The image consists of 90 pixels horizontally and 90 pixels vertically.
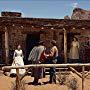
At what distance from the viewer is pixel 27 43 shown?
21.5 metres

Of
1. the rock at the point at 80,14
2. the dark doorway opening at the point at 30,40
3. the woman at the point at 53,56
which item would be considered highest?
the rock at the point at 80,14

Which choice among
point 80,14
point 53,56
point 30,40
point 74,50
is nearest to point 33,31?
point 30,40

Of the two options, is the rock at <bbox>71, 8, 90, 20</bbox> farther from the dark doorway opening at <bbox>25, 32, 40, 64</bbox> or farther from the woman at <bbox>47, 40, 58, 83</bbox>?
the woman at <bbox>47, 40, 58, 83</bbox>

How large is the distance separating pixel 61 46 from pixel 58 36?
0.68 meters

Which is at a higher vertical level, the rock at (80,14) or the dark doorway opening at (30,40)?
the rock at (80,14)

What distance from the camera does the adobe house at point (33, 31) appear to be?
19.5m

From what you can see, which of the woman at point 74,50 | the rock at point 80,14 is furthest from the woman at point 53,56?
the rock at point 80,14

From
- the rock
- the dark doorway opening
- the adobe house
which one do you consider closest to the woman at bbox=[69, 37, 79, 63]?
the adobe house

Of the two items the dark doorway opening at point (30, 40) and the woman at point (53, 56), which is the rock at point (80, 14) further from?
the woman at point (53, 56)

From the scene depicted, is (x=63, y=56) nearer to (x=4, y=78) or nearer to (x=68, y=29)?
(x=68, y=29)

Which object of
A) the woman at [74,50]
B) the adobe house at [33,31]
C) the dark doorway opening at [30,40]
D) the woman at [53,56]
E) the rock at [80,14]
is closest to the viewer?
the woman at [53,56]

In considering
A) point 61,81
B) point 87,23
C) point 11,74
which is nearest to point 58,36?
point 87,23

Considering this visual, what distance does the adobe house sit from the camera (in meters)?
19.5

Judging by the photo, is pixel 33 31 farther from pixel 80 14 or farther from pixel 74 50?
pixel 80 14
